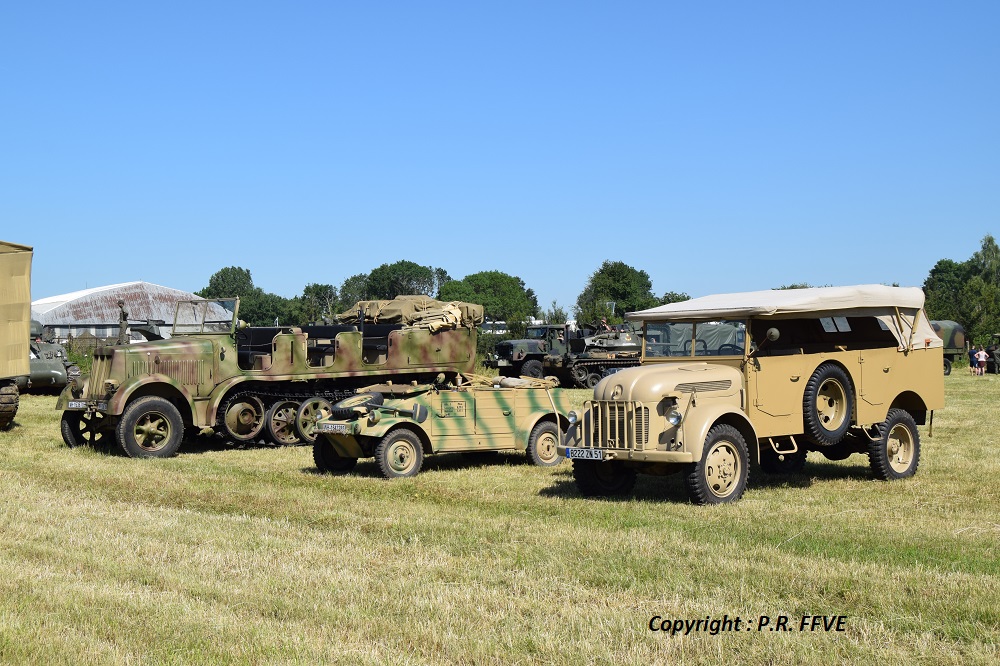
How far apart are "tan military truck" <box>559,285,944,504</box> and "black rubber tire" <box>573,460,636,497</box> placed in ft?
0.03

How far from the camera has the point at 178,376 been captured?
619 inches

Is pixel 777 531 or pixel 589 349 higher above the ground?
pixel 589 349

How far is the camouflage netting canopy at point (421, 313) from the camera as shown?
18.2 m

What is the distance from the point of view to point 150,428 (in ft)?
49.7

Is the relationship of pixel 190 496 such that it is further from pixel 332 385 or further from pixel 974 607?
pixel 974 607

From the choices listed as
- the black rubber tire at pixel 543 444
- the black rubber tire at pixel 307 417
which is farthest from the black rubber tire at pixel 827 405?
the black rubber tire at pixel 307 417

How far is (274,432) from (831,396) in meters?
8.89

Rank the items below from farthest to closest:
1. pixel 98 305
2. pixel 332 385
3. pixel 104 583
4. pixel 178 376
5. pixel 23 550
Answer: pixel 98 305, pixel 332 385, pixel 178 376, pixel 23 550, pixel 104 583

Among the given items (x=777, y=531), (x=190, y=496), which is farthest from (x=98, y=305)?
(x=777, y=531)

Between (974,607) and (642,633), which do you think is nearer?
(642,633)

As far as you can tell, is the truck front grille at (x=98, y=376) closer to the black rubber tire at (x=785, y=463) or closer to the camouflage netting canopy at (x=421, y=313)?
the camouflage netting canopy at (x=421, y=313)

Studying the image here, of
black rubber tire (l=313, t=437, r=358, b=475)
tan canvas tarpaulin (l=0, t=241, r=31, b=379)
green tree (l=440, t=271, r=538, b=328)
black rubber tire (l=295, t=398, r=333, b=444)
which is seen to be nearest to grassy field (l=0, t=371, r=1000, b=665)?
black rubber tire (l=313, t=437, r=358, b=475)

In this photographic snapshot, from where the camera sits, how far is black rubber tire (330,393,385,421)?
12.4 meters

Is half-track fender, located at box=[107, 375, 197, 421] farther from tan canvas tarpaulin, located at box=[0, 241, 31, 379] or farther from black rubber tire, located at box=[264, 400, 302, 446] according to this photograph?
tan canvas tarpaulin, located at box=[0, 241, 31, 379]
